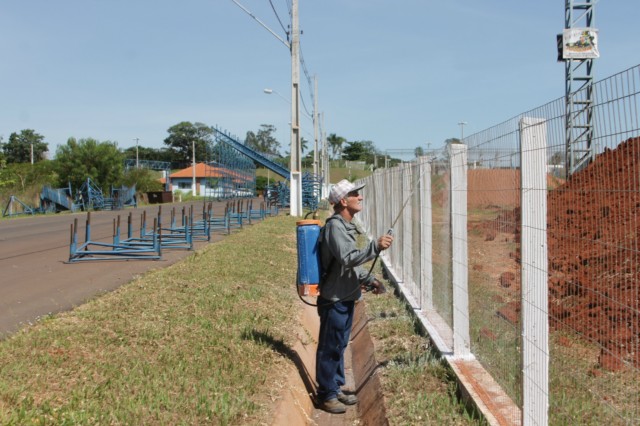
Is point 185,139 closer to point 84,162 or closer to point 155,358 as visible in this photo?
point 84,162

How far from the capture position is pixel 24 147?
11338cm

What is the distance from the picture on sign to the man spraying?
12.1 m

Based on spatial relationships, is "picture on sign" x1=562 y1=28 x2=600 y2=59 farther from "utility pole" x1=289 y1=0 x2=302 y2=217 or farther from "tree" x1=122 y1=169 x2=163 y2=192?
"tree" x1=122 y1=169 x2=163 y2=192

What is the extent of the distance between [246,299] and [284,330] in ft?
4.49

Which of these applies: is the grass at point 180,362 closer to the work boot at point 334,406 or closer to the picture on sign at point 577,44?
the work boot at point 334,406

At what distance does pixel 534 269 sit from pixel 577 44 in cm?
1380

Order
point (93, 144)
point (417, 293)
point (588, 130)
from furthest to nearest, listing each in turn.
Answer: point (93, 144), point (417, 293), point (588, 130)

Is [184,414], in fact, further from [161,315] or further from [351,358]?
[351,358]

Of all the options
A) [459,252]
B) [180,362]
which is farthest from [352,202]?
[180,362]

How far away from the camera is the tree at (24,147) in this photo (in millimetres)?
111438

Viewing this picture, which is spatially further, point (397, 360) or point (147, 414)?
point (397, 360)

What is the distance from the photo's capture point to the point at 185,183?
107 metres

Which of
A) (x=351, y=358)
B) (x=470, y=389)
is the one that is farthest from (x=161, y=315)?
(x=470, y=389)

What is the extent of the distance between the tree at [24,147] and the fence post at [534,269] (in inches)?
4588
